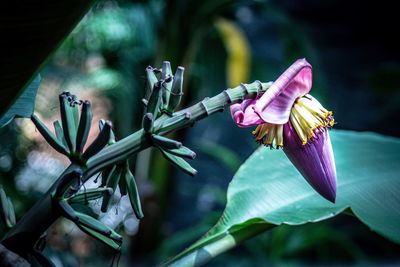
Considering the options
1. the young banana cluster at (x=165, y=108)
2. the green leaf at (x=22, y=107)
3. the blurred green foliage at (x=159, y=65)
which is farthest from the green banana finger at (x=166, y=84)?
the blurred green foliage at (x=159, y=65)

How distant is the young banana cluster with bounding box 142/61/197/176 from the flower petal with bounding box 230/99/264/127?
0.04m

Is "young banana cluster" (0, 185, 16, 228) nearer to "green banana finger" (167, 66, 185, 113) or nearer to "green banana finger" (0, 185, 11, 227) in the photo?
"green banana finger" (0, 185, 11, 227)

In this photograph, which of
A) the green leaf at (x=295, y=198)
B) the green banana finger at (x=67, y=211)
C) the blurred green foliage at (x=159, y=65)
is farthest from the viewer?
the blurred green foliage at (x=159, y=65)

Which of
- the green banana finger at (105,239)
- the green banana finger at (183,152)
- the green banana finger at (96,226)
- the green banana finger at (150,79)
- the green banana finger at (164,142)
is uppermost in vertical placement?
the green banana finger at (150,79)

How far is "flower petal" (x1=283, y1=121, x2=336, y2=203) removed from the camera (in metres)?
0.33

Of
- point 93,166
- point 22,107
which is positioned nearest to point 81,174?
point 93,166

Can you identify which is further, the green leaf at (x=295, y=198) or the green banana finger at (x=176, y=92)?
the green leaf at (x=295, y=198)

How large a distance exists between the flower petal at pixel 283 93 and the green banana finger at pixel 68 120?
12 cm

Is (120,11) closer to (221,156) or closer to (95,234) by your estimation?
(221,156)

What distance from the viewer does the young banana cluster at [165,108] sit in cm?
30

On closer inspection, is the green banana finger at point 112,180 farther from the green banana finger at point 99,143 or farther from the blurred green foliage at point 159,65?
the blurred green foliage at point 159,65

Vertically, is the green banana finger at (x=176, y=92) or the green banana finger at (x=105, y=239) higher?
the green banana finger at (x=176, y=92)

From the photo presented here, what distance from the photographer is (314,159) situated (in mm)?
334

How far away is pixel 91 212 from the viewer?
38 centimetres
